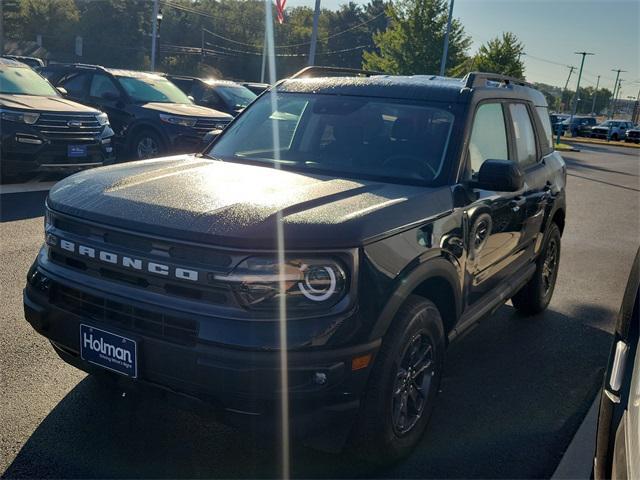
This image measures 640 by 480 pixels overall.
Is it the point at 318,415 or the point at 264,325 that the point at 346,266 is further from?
the point at 318,415

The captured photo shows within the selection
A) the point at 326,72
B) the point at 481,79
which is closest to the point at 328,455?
the point at 481,79

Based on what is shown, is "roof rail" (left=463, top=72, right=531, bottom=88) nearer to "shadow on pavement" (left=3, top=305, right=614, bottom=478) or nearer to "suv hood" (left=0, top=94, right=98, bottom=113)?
"shadow on pavement" (left=3, top=305, right=614, bottom=478)

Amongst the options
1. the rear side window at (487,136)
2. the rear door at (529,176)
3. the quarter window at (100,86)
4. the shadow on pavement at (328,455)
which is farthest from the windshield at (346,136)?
the quarter window at (100,86)

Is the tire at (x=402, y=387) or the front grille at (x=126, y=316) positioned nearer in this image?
the front grille at (x=126, y=316)

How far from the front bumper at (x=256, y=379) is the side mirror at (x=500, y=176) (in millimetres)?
1332

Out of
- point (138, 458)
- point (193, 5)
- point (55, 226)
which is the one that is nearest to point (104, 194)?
point (55, 226)

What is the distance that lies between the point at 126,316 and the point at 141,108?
31.8 ft

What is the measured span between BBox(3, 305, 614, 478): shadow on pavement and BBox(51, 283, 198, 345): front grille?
607mm

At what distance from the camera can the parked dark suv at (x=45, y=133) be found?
927 cm

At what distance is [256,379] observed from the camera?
2.62 m

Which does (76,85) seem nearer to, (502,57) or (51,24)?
(502,57)

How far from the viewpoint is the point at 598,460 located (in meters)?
2.56

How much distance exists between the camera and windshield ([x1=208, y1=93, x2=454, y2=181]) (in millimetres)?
3916

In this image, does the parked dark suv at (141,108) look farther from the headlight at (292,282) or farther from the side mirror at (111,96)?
the headlight at (292,282)
